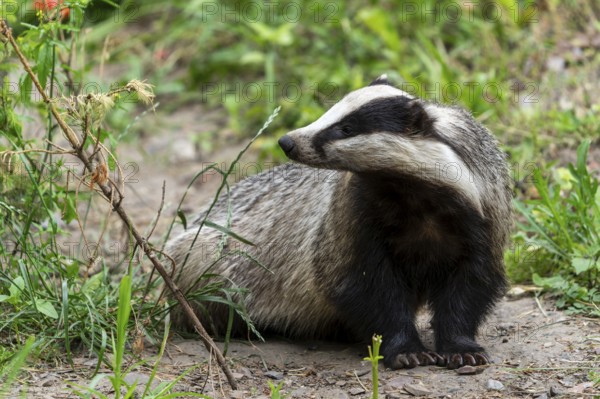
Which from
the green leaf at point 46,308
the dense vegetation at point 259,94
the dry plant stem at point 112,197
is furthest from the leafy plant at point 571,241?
the green leaf at point 46,308

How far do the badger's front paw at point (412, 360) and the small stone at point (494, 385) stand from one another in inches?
13.0

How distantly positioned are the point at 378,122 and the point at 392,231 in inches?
22.5

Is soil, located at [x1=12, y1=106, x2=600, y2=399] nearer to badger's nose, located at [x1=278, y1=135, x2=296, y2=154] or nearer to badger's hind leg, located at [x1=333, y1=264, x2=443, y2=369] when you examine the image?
badger's hind leg, located at [x1=333, y1=264, x2=443, y2=369]

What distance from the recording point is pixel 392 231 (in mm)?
4371

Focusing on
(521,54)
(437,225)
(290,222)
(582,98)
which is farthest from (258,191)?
(521,54)

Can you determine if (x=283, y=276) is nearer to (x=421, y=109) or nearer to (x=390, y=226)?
(x=390, y=226)

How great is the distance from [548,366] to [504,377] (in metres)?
0.25

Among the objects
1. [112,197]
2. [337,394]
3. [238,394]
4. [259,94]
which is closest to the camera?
[112,197]

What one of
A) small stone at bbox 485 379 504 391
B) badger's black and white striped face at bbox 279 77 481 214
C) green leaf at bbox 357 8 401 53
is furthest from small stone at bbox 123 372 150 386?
green leaf at bbox 357 8 401 53

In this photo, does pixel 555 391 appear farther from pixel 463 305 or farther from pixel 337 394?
pixel 337 394

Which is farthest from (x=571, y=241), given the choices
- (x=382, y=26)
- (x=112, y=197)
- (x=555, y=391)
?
(x=382, y=26)

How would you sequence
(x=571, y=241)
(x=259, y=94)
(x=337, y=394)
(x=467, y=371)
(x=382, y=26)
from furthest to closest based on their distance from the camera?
(x=259, y=94)
(x=382, y=26)
(x=571, y=241)
(x=467, y=371)
(x=337, y=394)

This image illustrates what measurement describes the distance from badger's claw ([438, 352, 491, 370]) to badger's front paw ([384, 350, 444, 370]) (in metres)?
0.04

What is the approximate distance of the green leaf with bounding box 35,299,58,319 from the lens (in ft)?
13.7
